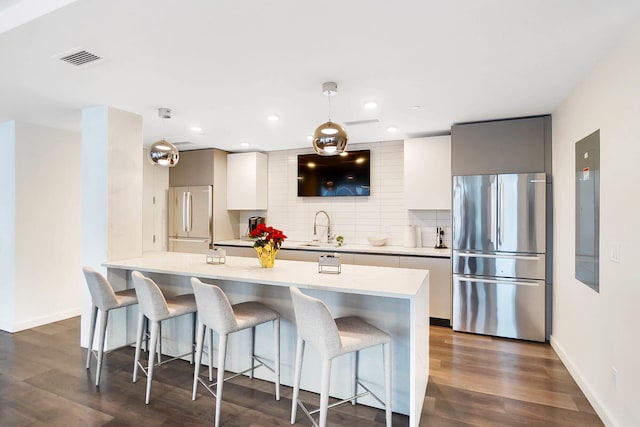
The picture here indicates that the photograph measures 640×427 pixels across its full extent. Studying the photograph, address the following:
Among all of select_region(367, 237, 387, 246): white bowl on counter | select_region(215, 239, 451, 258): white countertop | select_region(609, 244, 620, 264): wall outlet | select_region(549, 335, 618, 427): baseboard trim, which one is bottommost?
select_region(549, 335, 618, 427): baseboard trim

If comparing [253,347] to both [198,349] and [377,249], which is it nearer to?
[198,349]

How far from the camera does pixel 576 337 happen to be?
9.70 ft

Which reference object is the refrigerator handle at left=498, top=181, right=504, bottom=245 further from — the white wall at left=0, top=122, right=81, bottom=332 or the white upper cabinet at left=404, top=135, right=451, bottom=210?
the white wall at left=0, top=122, right=81, bottom=332

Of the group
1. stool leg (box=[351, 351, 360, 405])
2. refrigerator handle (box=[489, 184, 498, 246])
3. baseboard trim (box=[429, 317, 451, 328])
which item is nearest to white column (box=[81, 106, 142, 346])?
stool leg (box=[351, 351, 360, 405])

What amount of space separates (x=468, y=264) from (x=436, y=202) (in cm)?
91

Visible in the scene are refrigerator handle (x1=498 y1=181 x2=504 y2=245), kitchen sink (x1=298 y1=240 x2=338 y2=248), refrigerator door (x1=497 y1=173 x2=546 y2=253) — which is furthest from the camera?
kitchen sink (x1=298 y1=240 x2=338 y2=248)

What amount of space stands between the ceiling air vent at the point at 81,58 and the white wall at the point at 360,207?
3507mm

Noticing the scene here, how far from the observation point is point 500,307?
152 inches

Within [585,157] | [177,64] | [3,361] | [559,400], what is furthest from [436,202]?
[3,361]

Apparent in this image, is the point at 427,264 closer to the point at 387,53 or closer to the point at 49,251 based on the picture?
the point at 387,53

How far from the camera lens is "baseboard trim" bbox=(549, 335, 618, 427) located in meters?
2.29

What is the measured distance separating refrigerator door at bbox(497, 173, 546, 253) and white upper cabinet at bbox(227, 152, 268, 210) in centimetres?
352

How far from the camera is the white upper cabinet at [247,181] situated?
570 cm

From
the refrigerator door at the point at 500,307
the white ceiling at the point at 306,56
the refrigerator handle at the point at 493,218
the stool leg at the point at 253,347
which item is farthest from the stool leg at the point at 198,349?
the refrigerator handle at the point at 493,218
